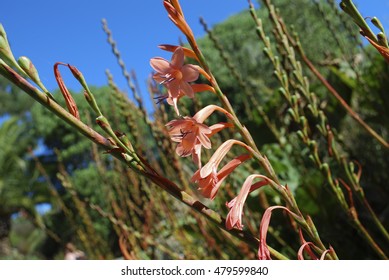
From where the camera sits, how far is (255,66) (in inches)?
467

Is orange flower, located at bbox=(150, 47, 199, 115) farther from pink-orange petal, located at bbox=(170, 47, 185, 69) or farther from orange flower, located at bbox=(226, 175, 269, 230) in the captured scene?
orange flower, located at bbox=(226, 175, 269, 230)

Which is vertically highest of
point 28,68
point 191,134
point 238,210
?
point 28,68

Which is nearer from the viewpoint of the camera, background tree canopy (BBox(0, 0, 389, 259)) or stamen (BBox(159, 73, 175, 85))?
stamen (BBox(159, 73, 175, 85))

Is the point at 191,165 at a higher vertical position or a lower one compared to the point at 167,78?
lower

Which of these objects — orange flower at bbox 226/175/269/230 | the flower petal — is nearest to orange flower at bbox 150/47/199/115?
the flower petal

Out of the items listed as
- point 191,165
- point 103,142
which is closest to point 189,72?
point 103,142

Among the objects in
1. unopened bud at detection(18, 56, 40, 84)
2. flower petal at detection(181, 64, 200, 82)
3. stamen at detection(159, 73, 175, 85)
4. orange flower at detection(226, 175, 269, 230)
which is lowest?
orange flower at detection(226, 175, 269, 230)

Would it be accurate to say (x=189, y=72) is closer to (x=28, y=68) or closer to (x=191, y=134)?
(x=191, y=134)

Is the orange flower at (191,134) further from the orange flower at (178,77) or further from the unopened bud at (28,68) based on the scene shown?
the unopened bud at (28,68)

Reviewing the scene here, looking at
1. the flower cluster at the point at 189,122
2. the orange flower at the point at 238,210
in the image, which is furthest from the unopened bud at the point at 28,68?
the orange flower at the point at 238,210

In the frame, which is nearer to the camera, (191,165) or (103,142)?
(103,142)

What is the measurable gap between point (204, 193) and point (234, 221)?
49 mm

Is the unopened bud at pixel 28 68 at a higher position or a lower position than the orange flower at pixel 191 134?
higher
